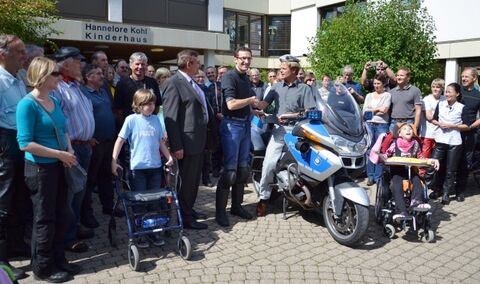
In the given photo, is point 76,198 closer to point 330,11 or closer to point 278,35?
point 330,11

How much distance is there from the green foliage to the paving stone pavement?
7.51 meters

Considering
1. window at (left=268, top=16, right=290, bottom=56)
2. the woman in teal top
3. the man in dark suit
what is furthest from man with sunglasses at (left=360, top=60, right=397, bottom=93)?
window at (left=268, top=16, right=290, bottom=56)

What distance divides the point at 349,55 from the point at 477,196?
21.5 feet

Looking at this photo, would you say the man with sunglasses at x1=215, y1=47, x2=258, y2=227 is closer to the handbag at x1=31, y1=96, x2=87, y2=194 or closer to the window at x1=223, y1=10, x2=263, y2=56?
the handbag at x1=31, y1=96, x2=87, y2=194

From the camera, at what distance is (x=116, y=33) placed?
49.5 ft

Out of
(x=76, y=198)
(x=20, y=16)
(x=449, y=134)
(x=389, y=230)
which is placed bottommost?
(x=389, y=230)

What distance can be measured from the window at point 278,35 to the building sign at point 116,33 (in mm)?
10883

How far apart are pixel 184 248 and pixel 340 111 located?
7.64ft

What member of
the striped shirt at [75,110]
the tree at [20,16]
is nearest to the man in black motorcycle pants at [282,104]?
the striped shirt at [75,110]

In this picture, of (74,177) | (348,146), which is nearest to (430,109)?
(348,146)

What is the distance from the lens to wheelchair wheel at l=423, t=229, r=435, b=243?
4961 mm

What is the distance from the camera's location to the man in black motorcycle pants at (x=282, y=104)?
221 inches

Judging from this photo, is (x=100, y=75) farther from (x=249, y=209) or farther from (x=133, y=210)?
(x=249, y=209)

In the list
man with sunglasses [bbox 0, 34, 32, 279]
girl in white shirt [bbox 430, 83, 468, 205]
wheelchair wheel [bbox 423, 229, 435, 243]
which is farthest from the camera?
girl in white shirt [bbox 430, 83, 468, 205]
